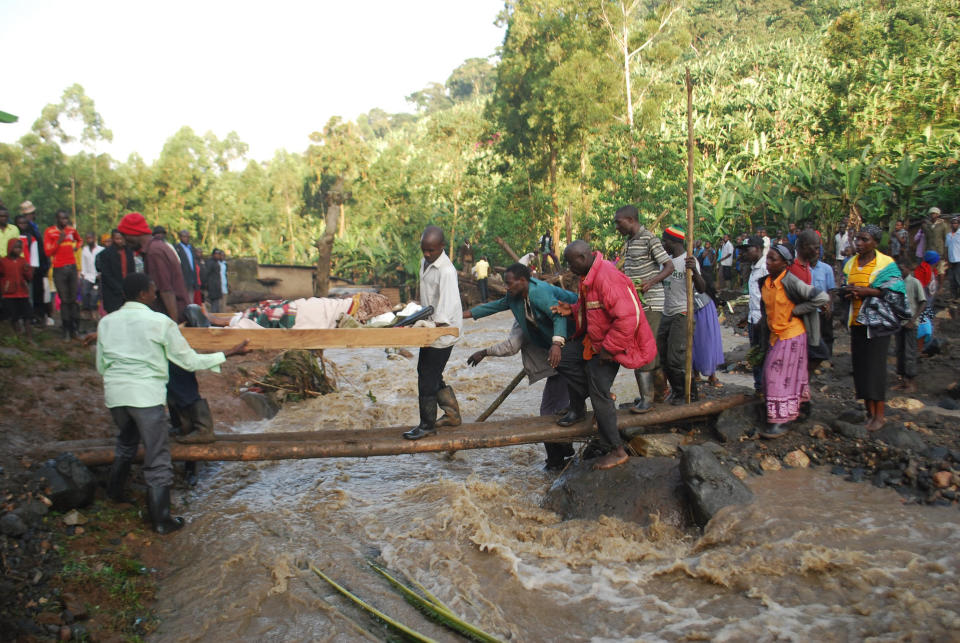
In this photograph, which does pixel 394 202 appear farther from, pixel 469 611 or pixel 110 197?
pixel 469 611

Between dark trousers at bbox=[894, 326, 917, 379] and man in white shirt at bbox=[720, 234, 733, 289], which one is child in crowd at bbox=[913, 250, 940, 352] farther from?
man in white shirt at bbox=[720, 234, 733, 289]

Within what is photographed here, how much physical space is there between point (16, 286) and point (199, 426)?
470cm

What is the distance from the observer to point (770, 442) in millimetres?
5336

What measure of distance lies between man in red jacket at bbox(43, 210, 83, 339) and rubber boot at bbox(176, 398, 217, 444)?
5.07 m

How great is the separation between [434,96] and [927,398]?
3541 inches

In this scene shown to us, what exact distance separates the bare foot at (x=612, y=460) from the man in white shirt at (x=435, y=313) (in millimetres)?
1270

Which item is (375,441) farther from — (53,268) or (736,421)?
(53,268)

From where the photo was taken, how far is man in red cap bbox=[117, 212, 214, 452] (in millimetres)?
4969

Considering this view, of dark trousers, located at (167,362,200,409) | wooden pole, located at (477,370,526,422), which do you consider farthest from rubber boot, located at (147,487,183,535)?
wooden pole, located at (477,370,526,422)

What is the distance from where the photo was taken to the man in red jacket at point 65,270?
8.94 meters

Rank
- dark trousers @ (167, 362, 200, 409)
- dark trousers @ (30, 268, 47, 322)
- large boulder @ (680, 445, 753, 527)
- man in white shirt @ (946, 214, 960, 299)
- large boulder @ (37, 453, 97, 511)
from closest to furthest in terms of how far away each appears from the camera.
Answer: large boulder @ (37, 453, 97, 511) < large boulder @ (680, 445, 753, 527) < dark trousers @ (167, 362, 200, 409) < dark trousers @ (30, 268, 47, 322) < man in white shirt @ (946, 214, 960, 299)

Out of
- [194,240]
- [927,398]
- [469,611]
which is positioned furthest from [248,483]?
[194,240]

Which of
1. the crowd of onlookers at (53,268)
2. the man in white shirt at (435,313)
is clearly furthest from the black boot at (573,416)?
the crowd of onlookers at (53,268)

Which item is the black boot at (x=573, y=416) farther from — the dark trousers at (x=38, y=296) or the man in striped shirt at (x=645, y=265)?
the dark trousers at (x=38, y=296)
